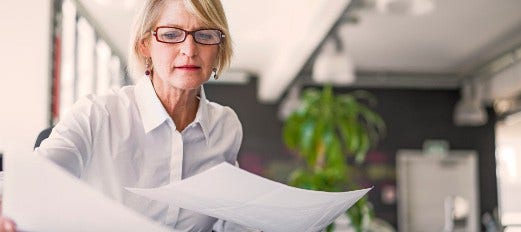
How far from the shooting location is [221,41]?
0.73m

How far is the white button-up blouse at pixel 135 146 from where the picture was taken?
2.40 feet

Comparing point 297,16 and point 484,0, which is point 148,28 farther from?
point 484,0

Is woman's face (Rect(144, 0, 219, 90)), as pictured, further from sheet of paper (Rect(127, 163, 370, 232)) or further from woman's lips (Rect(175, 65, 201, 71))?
sheet of paper (Rect(127, 163, 370, 232))

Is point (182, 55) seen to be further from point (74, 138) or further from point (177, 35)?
point (74, 138)

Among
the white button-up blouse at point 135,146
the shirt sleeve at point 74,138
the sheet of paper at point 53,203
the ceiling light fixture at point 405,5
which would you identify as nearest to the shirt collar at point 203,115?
the white button-up blouse at point 135,146

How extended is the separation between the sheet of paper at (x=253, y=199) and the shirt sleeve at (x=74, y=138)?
0.33 ft

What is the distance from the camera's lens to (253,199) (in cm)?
63

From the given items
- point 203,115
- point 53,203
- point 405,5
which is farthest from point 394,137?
point 53,203

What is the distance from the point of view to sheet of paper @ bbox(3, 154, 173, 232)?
1.70 feet

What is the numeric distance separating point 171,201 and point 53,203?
5.9 inches

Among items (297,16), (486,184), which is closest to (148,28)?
(297,16)

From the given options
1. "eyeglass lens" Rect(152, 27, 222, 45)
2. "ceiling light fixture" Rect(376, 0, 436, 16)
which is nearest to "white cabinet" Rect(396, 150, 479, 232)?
"ceiling light fixture" Rect(376, 0, 436, 16)

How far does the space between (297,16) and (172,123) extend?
19.6 feet

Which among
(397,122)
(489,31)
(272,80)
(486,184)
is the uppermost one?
(489,31)
